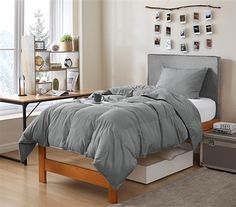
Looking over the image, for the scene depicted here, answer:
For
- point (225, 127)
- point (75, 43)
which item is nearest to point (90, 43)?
point (75, 43)

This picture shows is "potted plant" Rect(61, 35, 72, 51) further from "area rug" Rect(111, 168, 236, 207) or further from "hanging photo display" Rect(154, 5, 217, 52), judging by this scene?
"area rug" Rect(111, 168, 236, 207)

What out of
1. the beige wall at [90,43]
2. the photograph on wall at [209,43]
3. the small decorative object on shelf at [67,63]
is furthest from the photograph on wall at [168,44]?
the small decorative object on shelf at [67,63]

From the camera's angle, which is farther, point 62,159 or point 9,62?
point 9,62

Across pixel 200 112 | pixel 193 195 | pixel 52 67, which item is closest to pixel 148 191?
pixel 193 195

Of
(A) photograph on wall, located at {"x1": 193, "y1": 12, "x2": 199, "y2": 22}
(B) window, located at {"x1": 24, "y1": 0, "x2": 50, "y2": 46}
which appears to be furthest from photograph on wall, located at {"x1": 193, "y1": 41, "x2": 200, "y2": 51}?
(B) window, located at {"x1": 24, "y1": 0, "x2": 50, "y2": 46}

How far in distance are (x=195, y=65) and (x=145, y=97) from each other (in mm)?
1125

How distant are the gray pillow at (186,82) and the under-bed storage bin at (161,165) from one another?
0.75 metres

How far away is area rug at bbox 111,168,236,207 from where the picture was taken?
384 centimetres

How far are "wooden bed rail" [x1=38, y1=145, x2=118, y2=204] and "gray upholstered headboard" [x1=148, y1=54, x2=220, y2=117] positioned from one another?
201 centimetres

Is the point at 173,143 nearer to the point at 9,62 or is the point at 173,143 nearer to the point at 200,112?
the point at 200,112

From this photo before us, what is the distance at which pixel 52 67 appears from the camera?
18.6ft

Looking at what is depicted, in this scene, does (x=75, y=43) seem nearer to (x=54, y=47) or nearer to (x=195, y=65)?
(x=54, y=47)

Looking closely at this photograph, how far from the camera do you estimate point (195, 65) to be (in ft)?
18.0

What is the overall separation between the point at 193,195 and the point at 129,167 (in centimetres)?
69
